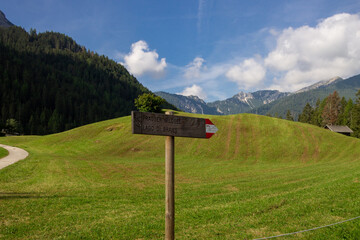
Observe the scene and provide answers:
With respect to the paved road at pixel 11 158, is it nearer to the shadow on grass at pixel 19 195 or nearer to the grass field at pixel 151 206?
the grass field at pixel 151 206

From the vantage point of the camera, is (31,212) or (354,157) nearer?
(31,212)

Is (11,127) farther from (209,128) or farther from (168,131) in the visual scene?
(209,128)

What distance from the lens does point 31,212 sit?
11.1m

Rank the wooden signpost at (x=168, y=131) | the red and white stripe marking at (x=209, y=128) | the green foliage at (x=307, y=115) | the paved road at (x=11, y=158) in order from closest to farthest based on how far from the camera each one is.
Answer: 1. the wooden signpost at (x=168, y=131)
2. the red and white stripe marking at (x=209, y=128)
3. the paved road at (x=11, y=158)
4. the green foliage at (x=307, y=115)

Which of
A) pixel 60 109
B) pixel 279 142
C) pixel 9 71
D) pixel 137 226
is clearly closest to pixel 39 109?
pixel 60 109

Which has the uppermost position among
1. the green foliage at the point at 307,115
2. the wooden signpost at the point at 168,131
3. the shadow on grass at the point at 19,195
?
the green foliage at the point at 307,115

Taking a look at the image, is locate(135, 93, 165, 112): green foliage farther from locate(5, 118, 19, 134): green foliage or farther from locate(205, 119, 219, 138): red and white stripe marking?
locate(5, 118, 19, 134): green foliage

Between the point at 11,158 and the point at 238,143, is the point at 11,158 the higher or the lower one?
the lower one

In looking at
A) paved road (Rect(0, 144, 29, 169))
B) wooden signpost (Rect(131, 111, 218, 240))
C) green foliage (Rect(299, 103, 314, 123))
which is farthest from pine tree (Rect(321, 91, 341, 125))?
wooden signpost (Rect(131, 111, 218, 240))

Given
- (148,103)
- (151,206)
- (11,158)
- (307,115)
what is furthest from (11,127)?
(307,115)

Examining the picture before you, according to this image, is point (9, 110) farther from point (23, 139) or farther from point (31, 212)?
point (31, 212)

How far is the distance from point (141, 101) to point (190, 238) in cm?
7191

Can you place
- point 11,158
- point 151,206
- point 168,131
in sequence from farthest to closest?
point 11,158, point 151,206, point 168,131

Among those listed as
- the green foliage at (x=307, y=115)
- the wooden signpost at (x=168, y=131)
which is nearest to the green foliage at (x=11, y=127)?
the wooden signpost at (x=168, y=131)
